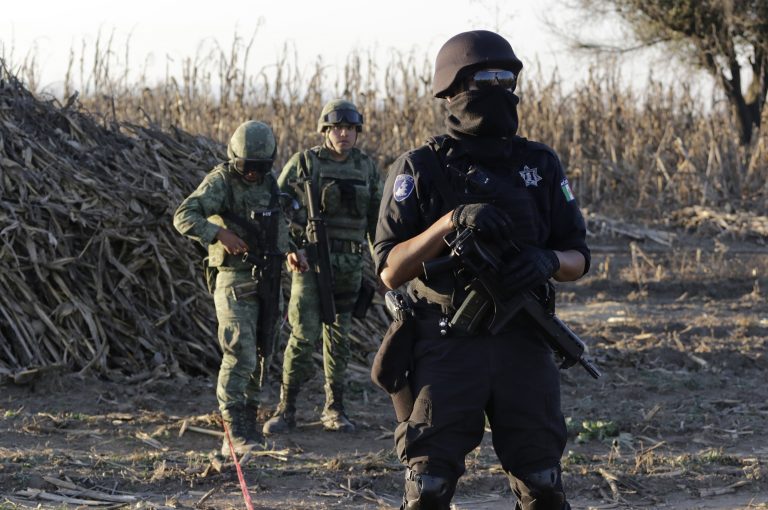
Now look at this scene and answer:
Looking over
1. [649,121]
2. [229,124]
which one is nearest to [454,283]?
[229,124]

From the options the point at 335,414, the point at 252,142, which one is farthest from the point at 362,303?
the point at 252,142

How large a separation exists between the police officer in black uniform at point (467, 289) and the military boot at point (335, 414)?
3.90 meters

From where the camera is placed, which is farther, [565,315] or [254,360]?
[565,315]

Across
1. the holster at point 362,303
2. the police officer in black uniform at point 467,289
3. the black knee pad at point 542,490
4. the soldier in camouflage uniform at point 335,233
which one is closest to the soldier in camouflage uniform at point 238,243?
the soldier in camouflage uniform at point 335,233

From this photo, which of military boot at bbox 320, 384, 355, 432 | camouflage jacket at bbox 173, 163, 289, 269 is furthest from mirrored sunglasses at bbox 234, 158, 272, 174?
military boot at bbox 320, 384, 355, 432

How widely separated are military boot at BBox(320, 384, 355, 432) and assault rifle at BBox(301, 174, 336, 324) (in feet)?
1.79

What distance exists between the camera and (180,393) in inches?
334

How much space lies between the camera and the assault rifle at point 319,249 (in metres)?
7.39

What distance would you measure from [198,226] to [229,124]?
10.2 meters

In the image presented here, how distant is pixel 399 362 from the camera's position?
3.76m

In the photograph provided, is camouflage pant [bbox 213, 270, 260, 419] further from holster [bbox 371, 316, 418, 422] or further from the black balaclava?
the black balaclava

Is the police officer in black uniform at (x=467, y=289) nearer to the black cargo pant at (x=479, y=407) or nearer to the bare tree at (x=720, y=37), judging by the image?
the black cargo pant at (x=479, y=407)

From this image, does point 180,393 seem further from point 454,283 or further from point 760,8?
point 760,8

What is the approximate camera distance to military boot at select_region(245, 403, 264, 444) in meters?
6.95
